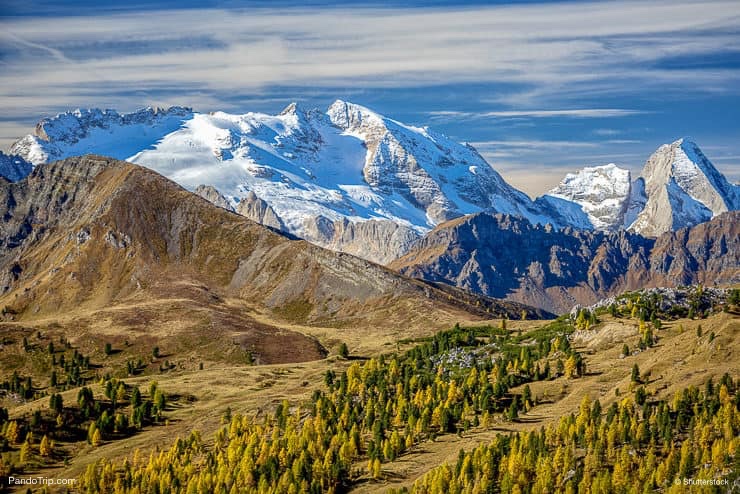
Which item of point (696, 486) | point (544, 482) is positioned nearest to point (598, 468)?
point (544, 482)

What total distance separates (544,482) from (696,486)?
3129 centimetres

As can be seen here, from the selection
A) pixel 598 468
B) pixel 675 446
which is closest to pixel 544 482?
pixel 598 468

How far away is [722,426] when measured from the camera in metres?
197

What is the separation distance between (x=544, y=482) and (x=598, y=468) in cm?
1161

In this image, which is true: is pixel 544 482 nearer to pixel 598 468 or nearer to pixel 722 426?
pixel 598 468

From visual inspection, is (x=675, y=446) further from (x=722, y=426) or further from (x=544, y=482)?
(x=544, y=482)

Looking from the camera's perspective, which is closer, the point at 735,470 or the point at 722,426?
the point at 735,470

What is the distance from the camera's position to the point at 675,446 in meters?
200

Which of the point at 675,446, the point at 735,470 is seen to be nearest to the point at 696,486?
the point at 735,470

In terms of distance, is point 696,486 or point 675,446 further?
point 675,446

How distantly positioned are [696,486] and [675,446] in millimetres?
20651

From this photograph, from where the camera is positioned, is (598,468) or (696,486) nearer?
(696,486)

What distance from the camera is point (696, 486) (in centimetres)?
17938

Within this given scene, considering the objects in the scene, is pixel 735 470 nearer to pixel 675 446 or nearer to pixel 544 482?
pixel 675 446
